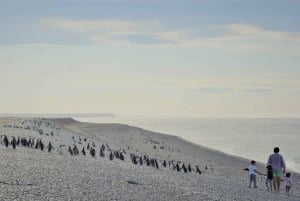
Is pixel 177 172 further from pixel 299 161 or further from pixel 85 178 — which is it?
pixel 299 161

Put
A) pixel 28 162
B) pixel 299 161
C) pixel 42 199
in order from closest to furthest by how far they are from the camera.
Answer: pixel 42 199
pixel 28 162
pixel 299 161

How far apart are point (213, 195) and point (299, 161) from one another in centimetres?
4207

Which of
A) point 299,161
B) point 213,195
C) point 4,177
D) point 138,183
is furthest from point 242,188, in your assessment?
point 299,161

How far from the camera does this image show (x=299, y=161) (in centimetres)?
5981

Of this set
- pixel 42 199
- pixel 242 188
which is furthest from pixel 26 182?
pixel 242 188

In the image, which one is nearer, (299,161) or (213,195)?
(213,195)

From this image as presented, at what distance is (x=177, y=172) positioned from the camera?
→ 1098 inches

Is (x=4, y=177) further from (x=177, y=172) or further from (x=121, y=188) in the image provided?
(x=177, y=172)

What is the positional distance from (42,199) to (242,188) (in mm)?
11655

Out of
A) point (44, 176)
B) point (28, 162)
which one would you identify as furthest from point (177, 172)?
point (44, 176)

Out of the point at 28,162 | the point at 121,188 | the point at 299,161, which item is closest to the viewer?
the point at 121,188

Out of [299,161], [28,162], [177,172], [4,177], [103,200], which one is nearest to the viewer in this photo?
[103,200]

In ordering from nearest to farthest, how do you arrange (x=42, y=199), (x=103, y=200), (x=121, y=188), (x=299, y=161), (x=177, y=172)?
(x=42, y=199) < (x=103, y=200) < (x=121, y=188) < (x=177, y=172) < (x=299, y=161)

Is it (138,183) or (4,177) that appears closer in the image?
(4,177)
